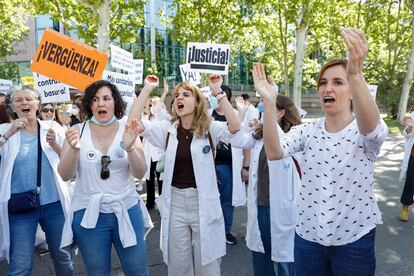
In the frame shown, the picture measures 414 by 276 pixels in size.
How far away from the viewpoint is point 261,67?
2256mm

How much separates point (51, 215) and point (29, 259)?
15.5 inches

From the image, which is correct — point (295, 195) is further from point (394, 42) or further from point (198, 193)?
point (394, 42)

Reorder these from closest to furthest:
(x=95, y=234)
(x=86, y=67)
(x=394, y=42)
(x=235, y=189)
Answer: (x=95, y=234)
(x=86, y=67)
(x=235, y=189)
(x=394, y=42)

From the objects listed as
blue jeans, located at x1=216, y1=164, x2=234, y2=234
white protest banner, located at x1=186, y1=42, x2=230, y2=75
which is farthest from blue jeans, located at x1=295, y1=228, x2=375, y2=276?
white protest banner, located at x1=186, y1=42, x2=230, y2=75

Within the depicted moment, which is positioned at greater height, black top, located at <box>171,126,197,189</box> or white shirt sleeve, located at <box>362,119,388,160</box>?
white shirt sleeve, located at <box>362,119,388,160</box>

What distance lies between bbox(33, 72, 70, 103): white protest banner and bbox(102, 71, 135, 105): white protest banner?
114cm

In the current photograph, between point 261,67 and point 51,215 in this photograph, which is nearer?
point 261,67

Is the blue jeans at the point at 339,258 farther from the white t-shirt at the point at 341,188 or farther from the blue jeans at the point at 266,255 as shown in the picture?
the blue jeans at the point at 266,255

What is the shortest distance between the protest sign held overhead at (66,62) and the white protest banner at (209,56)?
172cm

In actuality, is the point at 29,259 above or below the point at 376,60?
below

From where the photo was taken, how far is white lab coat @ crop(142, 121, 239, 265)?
3008 mm

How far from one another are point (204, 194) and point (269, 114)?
1.13 m

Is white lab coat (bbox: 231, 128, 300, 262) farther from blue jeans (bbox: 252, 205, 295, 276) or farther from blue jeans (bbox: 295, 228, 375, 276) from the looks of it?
blue jeans (bbox: 295, 228, 375, 276)

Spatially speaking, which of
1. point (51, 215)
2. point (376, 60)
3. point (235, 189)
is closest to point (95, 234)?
point (51, 215)
